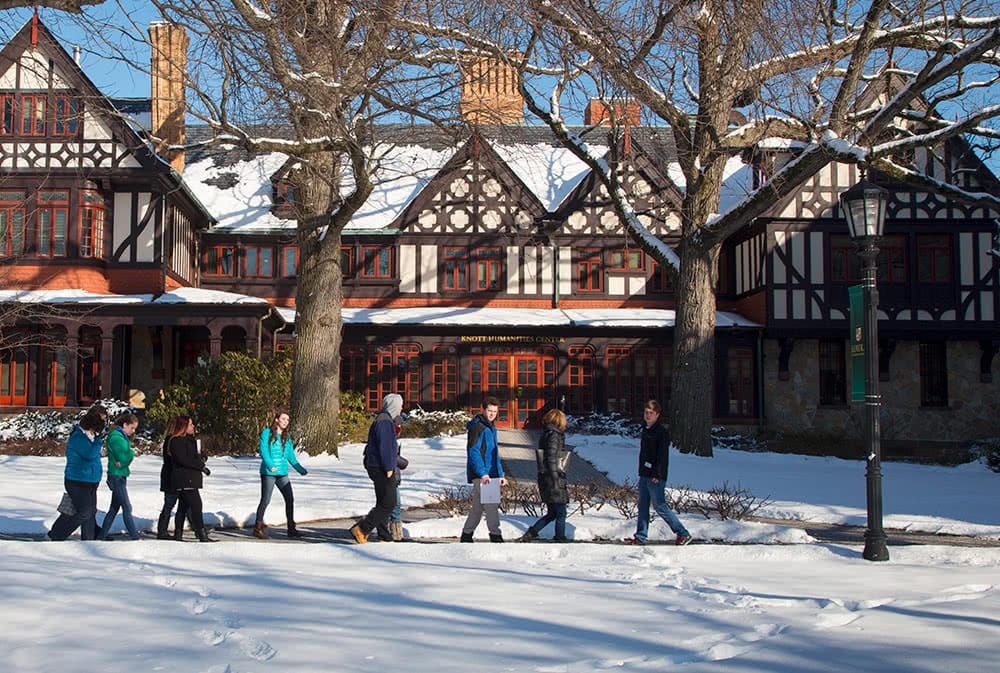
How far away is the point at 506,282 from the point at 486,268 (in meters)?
0.72

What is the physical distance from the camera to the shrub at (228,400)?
19.3 metres

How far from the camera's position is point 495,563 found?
806cm

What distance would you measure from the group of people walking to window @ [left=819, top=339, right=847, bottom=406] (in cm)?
1874

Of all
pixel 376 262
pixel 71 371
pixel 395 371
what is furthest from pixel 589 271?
pixel 71 371

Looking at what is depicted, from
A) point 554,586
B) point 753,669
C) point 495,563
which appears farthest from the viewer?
point 495,563

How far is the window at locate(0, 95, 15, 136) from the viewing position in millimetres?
24062

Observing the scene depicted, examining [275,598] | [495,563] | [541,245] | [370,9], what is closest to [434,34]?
[370,9]

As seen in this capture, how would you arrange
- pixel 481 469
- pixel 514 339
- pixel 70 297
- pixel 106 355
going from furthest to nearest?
pixel 514 339, pixel 106 355, pixel 70 297, pixel 481 469

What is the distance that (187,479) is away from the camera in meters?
9.70

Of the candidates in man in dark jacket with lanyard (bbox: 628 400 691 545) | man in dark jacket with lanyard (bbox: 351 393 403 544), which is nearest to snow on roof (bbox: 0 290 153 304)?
man in dark jacket with lanyard (bbox: 351 393 403 544)

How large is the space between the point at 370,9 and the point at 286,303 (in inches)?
765

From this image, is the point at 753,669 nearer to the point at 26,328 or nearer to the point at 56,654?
the point at 56,654

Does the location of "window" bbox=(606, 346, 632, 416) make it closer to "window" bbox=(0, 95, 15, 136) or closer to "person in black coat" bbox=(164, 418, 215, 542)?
"window" bbox=(0, 95, 15, 136)

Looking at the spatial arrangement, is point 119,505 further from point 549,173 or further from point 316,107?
point 549,173
